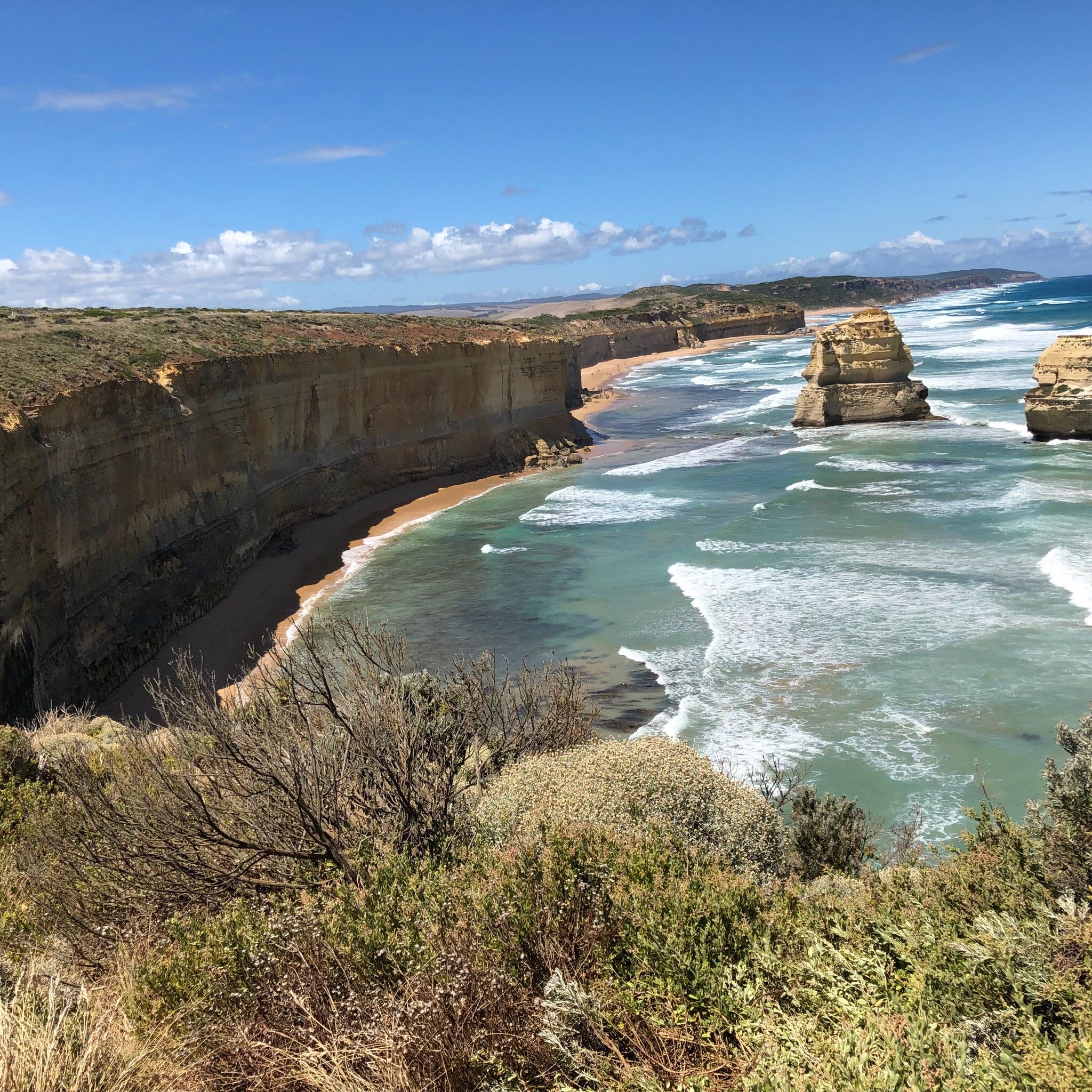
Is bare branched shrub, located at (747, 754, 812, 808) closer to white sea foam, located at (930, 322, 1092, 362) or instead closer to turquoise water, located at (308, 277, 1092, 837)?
turquoise water, located at (308, 277, 1092, 837)

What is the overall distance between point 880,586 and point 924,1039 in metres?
18.5

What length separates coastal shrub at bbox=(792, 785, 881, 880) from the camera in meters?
10.3

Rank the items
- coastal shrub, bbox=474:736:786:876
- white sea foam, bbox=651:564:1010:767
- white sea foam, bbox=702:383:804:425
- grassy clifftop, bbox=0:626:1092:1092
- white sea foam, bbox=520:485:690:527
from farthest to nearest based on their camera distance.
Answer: white sea foam, bbox=702:383:804:425
white sea foam, bbox=520:485:690:527
white sea foam, bbox=651:564:1010:767
coastal shrub, bbox=474:736:786:876
grassy clifftop, bbox=0:626:1092:1092

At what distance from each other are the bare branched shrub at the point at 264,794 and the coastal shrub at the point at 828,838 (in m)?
3.59

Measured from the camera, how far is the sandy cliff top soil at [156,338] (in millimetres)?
20078

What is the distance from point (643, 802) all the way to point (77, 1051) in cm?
549

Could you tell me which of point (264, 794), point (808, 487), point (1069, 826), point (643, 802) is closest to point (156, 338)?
point (808, 487)

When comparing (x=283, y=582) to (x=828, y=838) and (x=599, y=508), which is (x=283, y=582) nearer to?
(x=599, y=508)

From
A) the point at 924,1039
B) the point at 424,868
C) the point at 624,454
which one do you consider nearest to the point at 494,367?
the point at 624,454

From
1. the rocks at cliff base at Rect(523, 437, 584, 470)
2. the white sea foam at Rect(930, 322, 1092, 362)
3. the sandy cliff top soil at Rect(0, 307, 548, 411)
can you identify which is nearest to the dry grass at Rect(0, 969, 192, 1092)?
the sandy cliff top soil at Rect(0, 307, 548, 411)

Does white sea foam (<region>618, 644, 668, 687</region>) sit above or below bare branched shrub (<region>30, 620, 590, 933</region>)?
below

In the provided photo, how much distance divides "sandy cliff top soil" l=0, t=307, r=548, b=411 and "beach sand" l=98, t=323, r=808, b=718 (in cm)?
586

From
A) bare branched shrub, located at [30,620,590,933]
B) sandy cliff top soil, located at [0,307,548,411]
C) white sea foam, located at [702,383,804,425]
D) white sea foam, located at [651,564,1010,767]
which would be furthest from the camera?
white sea foam, located at [702,383,804,425]

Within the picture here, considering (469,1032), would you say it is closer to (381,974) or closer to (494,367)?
(381,974)
